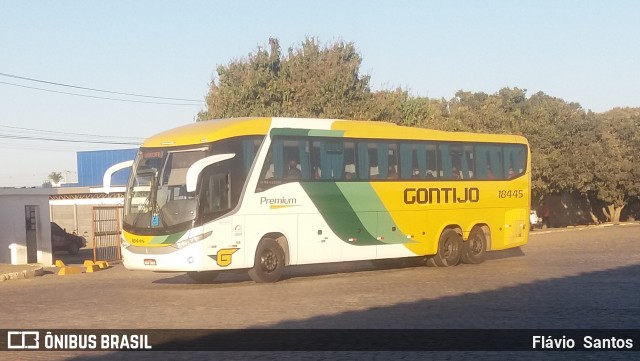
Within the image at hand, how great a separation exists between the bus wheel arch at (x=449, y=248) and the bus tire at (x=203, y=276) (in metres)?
6.59

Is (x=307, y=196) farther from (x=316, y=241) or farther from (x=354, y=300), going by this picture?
(x=354, y=300)

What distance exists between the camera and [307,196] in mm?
22359

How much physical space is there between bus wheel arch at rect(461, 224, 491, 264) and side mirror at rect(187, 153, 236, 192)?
8903mm

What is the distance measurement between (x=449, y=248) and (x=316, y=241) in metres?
5.10

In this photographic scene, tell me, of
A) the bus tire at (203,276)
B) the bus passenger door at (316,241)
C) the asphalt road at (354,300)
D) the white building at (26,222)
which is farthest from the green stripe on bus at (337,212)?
the white building at (26,222)

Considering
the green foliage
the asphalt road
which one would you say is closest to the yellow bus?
the asphalt road

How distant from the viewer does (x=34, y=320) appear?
14766mm

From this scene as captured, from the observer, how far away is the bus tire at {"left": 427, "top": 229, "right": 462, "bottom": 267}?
1018 inches

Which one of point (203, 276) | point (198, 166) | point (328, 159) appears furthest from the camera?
point (328, 159)

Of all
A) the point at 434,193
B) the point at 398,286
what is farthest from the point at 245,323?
the point at 434,193

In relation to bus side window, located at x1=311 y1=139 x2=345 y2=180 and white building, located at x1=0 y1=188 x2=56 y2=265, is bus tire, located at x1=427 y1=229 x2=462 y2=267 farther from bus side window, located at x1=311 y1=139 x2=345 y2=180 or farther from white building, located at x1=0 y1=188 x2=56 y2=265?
white building, located at x1=0 y1=188 x2=56 y2=265

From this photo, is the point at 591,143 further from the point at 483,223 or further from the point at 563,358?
the point at 563,358

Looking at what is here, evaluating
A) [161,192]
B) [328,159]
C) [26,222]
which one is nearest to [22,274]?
[26,222]

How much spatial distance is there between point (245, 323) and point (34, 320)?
3560mm
